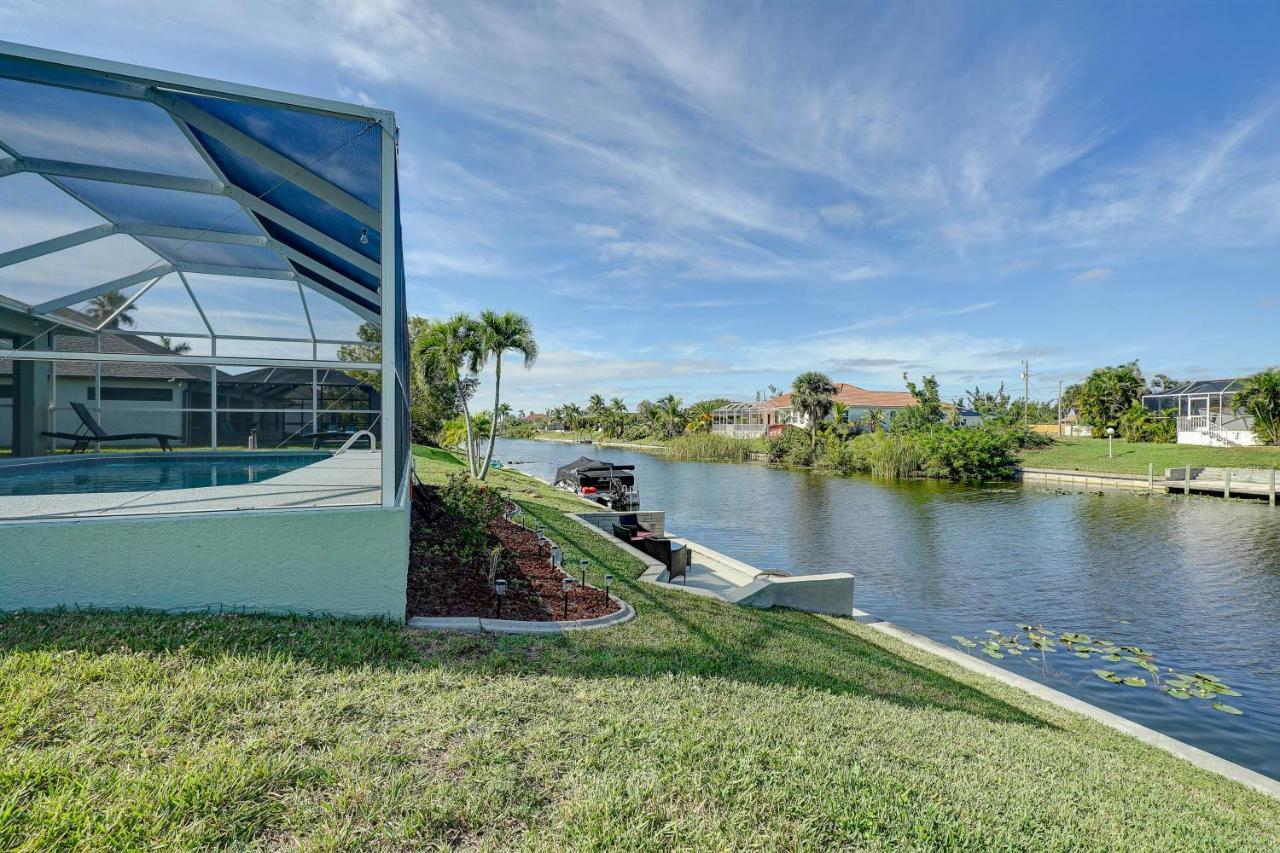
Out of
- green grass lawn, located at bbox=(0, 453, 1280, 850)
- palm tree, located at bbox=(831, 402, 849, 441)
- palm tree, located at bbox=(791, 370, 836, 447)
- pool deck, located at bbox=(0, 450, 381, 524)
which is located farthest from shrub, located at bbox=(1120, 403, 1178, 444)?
pool deck, located at bbox=(0, 450, 381, 524)

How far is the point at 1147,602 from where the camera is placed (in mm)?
12398

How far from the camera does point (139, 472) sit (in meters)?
8.03

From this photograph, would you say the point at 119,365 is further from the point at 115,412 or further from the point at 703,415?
the point at 703,415

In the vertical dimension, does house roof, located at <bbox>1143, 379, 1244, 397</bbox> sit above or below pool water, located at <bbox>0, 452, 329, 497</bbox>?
above

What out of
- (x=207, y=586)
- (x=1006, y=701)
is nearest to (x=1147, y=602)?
(x=1006, y=701)

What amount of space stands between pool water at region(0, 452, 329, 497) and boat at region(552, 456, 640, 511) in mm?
9747

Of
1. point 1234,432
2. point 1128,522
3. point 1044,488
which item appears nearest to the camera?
point 1128,522

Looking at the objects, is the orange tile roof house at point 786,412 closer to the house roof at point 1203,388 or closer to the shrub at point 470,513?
the house roof at point 1203,388

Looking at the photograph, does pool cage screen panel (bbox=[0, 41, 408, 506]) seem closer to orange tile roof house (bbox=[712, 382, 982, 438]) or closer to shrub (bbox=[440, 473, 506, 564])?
shrub (bbox=[440, 473, 506, 564])

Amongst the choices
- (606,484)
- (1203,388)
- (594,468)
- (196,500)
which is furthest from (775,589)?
(1203,388)

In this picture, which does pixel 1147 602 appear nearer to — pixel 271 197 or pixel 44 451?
pixel 271 197

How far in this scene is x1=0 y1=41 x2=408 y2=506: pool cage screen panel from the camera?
159 inches

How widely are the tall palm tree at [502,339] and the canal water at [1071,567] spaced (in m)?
8.18

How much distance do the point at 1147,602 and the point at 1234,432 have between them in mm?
38374
